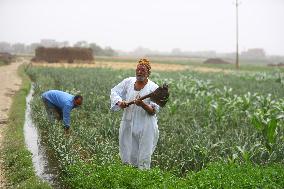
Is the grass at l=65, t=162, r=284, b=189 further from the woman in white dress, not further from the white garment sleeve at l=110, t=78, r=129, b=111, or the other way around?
the white garment sleeve at l=110, t=78, r=129, b=111

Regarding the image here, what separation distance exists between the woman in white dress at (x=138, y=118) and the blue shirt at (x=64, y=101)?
2.40 meters

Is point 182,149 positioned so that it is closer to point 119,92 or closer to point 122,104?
point 119,92

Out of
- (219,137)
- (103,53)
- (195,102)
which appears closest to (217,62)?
(103,53)

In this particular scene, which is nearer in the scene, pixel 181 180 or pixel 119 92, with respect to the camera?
pixel 181 180

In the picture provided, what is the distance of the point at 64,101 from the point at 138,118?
2874mm

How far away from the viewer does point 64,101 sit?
859 centimetres

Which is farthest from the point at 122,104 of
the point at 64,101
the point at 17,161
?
the point at 64,101

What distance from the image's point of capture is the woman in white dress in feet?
19.6

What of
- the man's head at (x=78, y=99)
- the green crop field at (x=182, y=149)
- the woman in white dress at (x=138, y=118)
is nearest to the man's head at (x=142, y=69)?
the woman in white dress at (x=138, y=118)

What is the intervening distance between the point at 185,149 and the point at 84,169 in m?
2.14

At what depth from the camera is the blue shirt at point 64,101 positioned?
8391 mm

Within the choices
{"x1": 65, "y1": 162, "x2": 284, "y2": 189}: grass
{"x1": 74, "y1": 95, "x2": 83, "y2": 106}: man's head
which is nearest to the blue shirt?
{"x1": 74, "y1": 95, "x2": 83, "y2": 106}: man's head

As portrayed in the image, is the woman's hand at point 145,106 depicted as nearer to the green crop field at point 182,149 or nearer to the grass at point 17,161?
the green crop field at point 182,149

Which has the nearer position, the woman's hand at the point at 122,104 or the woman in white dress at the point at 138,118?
the woman's hand at the point at 122,104
